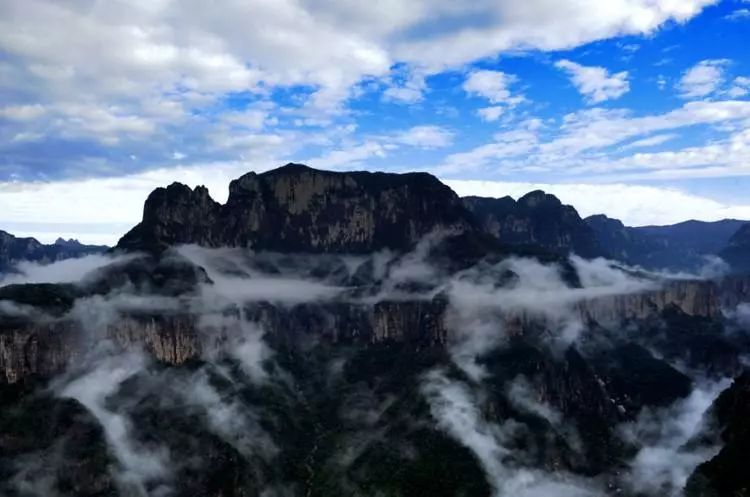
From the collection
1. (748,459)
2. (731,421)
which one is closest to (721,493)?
(748,459)

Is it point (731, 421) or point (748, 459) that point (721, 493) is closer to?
point (748, 459)

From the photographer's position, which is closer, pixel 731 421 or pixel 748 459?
pixel 748 459

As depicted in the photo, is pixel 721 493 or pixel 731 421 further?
pixel 731 421
